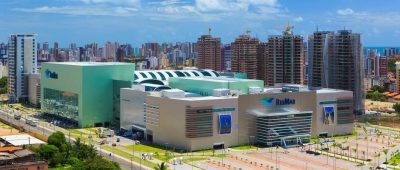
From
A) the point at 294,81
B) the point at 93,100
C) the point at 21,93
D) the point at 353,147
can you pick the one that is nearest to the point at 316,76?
the point at 294,81

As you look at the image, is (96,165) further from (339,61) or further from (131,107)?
(339,61)

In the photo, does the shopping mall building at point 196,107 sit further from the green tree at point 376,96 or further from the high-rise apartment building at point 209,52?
the green tree at point 376,96

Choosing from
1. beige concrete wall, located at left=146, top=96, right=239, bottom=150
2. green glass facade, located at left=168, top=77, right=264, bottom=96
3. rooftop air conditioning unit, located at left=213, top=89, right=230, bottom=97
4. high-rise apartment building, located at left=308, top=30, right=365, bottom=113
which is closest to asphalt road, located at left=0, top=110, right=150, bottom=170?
beige concrete wall, located at left=146, top=96, right=239, bottom=150

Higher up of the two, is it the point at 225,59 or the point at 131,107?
the point at 225,59

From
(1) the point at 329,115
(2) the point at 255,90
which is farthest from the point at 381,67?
(2) the point at 255,90

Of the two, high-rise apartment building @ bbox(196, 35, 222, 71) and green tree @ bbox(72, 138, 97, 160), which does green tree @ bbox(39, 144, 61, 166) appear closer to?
green tree @ bbox(72, 138, 97, 160)

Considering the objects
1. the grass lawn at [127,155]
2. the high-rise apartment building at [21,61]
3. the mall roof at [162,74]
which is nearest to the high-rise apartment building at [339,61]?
the mall roof at [162,74]
